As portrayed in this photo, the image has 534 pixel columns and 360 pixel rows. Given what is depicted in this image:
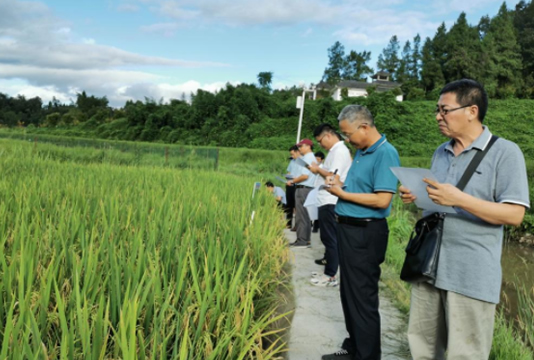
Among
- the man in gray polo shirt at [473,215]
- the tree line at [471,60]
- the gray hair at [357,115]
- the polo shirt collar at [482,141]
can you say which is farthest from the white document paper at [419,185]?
the tree line at [471,60]

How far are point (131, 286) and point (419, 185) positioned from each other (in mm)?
1207

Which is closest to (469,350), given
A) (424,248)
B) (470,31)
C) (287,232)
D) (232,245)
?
(424,248)

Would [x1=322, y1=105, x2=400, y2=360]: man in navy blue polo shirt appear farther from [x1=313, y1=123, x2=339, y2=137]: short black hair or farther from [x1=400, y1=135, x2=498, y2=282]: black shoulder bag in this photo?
[x1=313, y1=123, x2=339, y2=137]: short black hair

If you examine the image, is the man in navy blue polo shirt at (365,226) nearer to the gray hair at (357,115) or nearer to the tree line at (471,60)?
the gray hair at (357,115)

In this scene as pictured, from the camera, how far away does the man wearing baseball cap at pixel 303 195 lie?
4.62m

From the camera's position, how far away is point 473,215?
55.2 inches

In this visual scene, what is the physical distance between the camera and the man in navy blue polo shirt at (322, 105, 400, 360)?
6.52 feet

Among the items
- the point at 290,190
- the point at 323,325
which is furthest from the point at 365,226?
the point at 290,190

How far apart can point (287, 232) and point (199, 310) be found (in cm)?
458

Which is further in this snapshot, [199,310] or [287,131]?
[287,131]

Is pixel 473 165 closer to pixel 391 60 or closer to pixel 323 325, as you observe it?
pixel 323 325

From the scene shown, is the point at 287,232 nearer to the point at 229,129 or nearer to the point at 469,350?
the point at 469,350

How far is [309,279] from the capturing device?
3.58m

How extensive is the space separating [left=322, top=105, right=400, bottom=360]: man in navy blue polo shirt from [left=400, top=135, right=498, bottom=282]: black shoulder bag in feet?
1.25
